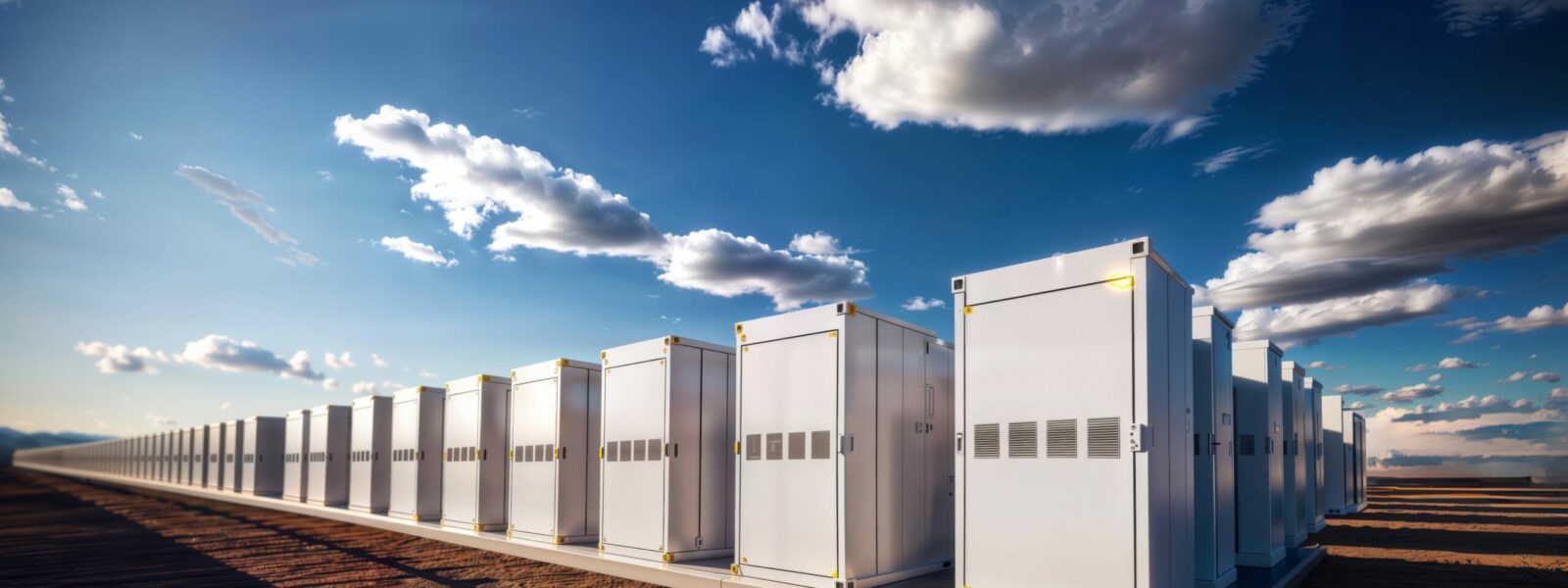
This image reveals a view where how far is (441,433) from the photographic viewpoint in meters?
17.8

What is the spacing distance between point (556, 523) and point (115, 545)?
1170cm

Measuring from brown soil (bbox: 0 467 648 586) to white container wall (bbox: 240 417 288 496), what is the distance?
114 inches

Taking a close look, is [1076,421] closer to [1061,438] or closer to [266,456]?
[1061,438]

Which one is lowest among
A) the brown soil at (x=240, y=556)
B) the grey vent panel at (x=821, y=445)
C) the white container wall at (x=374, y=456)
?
the brown soil at (x=240, y=556)

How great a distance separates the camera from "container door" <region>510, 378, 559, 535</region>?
1353 cm

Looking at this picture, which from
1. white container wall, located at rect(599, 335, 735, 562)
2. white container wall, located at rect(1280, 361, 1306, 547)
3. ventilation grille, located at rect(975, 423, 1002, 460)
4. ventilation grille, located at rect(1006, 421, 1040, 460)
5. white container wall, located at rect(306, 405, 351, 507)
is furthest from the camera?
white container wall, located at rect(306, 405, 351, 507)

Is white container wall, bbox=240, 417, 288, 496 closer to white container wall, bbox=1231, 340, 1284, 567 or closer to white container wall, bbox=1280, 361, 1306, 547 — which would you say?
white container wall, bbox=1231, 340, 1284, 567

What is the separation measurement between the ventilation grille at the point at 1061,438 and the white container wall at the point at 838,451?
7.29ft

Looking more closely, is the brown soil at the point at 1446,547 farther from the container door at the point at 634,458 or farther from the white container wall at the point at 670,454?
the container door at the point at 634,458

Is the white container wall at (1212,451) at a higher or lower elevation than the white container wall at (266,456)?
higher

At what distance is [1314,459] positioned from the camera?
1733 centimetres

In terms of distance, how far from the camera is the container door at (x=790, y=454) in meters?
8.91

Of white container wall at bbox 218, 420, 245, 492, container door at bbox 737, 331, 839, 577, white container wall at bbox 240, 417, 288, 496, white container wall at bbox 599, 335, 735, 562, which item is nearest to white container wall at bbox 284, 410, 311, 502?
white container wall at bbox 240, 417, 288, 496

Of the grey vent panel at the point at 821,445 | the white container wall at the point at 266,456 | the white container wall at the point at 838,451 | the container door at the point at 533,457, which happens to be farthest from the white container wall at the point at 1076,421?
the white container wall at the point at 266,456
